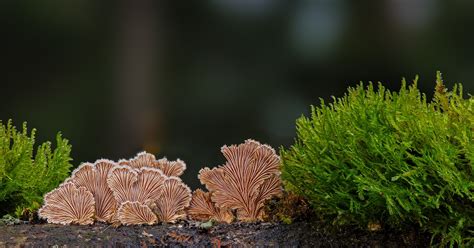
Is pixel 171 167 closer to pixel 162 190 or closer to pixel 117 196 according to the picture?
pixel 162 190

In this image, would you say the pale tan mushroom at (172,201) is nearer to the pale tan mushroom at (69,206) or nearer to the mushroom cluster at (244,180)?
the mushroom cluster at (244,180)

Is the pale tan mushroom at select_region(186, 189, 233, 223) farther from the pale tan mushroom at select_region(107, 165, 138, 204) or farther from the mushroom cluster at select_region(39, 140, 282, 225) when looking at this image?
the pale tan mushroom at select_region(107, 165, 138, 204)

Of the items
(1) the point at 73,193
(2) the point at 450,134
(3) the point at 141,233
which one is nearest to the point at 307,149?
(2) the point at 450,134

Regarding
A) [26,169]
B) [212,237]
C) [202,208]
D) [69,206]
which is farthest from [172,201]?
[26,169]

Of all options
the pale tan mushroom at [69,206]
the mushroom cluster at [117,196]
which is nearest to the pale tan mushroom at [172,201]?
the mushroom cluster at [117,196]

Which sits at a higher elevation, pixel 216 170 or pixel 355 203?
pixel 216 170

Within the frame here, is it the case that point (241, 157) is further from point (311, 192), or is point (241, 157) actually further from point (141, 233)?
point (141, 233)
